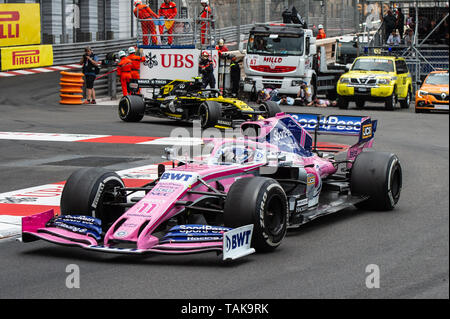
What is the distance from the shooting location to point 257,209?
7582 millimetres

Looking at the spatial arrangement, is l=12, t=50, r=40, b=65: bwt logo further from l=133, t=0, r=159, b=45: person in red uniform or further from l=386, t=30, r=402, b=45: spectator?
l=386, t=30, r=402, b=45: spectator

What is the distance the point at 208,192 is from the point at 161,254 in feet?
3.15

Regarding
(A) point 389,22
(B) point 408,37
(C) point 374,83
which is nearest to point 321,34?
(A) point 389,22

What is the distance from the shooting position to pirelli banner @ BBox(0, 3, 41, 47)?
92.4ft

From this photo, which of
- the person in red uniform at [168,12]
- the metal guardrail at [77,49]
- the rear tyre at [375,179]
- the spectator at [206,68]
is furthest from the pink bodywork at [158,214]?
the metal guardrail at [77,49]

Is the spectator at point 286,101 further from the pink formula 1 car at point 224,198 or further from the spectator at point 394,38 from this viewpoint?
the pink formula 1 car at point 224,198

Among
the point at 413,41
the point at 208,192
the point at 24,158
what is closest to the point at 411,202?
the point at 208,192

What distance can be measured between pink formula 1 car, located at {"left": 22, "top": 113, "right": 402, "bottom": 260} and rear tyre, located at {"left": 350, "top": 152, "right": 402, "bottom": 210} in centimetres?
1

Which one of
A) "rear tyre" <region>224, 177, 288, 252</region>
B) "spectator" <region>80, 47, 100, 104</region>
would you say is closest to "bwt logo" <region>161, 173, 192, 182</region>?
"rear tyre" <region>224, 177, 288, 252</region>

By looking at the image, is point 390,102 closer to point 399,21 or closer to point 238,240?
point 399,21

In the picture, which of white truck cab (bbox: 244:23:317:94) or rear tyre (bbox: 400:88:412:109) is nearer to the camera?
rear tyre (bbox: 400:88:412:109)

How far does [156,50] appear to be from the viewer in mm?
26141

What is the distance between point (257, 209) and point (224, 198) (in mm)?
647

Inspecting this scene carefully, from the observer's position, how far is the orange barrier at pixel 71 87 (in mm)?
27578
